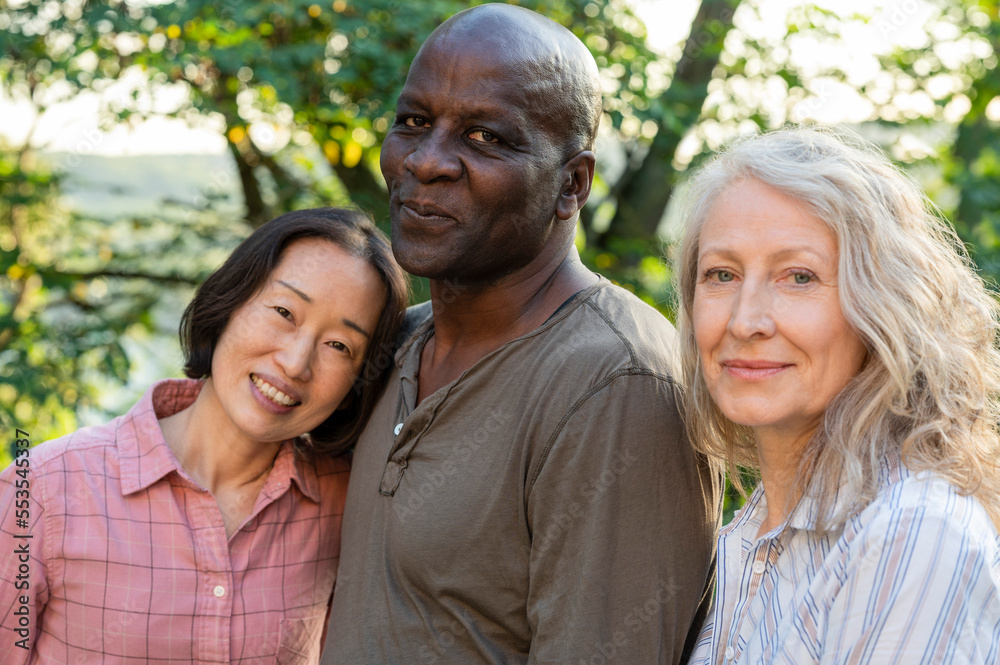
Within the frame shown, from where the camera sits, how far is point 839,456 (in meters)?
1.57

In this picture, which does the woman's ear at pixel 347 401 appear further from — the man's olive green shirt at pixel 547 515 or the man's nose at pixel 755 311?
the man's nose at pixel 755 311

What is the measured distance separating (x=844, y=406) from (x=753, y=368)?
17 cm

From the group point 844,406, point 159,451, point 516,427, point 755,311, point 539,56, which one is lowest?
point 159,451

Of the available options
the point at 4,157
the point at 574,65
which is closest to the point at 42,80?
the point at 4,157

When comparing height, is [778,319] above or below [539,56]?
below

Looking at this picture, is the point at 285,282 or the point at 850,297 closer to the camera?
the point at 850,297

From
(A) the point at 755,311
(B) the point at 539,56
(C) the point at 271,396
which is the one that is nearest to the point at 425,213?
(B) the point at 539,56

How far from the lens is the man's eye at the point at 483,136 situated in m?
1.95

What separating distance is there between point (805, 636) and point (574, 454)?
1.70 feet

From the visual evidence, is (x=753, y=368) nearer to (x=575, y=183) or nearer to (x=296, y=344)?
(x=575, y=183)

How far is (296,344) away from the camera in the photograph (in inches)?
88.4

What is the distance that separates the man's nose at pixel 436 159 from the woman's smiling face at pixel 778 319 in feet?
1.94

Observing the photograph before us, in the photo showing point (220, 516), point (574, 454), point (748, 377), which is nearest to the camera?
point (748, 377)

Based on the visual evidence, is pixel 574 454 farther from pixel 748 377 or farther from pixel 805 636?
pixel 805 636
